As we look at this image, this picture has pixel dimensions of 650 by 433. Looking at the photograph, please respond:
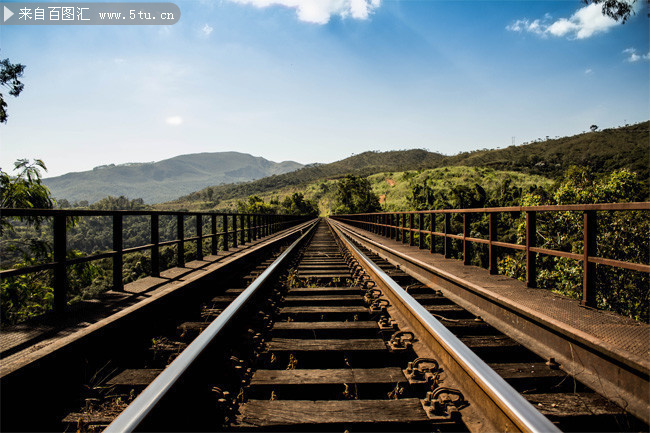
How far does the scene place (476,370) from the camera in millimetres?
2092

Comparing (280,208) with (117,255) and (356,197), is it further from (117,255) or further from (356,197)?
(117,255)

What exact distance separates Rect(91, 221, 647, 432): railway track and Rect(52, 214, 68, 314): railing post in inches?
66.5

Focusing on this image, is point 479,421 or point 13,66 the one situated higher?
point 13,66

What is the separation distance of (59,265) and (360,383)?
12.0ft

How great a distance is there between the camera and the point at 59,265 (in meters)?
4.00

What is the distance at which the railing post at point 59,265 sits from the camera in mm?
3908

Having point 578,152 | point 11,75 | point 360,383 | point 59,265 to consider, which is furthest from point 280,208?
point 360,383

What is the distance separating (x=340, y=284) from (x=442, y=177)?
369 feet

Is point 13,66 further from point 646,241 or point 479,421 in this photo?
point 646,241

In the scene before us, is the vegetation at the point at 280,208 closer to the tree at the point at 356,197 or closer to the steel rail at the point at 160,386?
the tree at the point at 356,197

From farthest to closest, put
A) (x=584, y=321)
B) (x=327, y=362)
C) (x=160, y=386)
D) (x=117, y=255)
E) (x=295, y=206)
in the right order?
1. (x=295, y=206)
2. (x=117, y=255)
3. (x=584, y=321)
4. (x=327, y=362)
5. (x=160, y=386)

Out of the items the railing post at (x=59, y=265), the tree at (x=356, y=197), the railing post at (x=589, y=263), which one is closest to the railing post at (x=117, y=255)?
the railing post at (x=59, y=265)

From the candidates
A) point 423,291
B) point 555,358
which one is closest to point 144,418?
point 555,358

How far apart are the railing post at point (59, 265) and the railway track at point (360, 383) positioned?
169 centimetres
